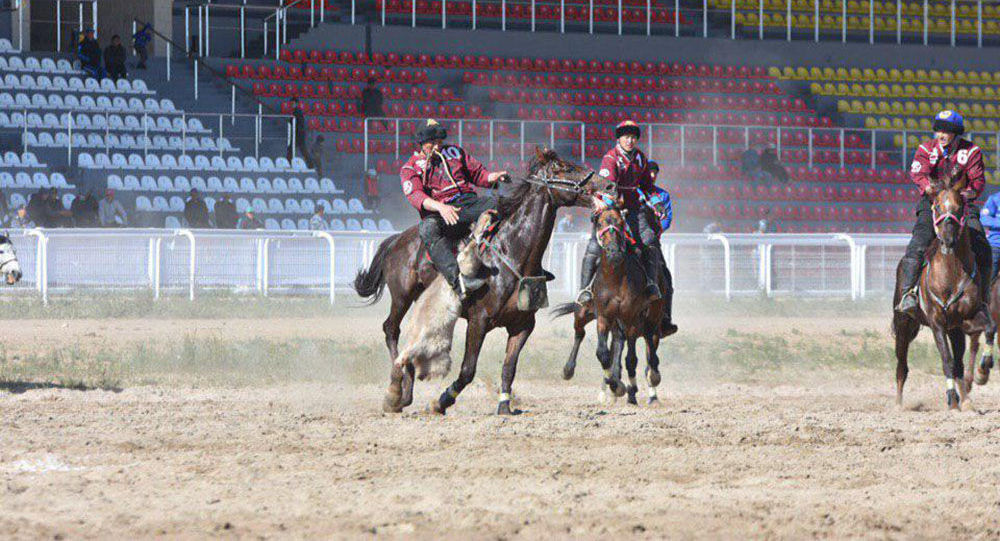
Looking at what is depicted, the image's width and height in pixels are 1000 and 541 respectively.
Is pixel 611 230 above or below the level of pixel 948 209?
below

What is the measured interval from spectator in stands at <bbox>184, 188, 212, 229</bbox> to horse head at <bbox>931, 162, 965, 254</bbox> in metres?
17.9

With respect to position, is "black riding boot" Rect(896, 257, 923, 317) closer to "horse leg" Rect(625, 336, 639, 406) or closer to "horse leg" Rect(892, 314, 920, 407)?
"horse leg" Rect(892, 314, 920, 407)

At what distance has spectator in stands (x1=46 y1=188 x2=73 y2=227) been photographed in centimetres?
2612

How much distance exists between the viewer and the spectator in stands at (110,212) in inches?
1044

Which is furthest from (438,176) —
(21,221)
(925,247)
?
(21,221)

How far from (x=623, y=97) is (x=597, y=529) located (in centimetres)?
3060

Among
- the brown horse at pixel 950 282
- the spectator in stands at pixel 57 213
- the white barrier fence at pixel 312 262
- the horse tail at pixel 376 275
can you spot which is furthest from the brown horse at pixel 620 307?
the spectator in stands at pixel 57 213

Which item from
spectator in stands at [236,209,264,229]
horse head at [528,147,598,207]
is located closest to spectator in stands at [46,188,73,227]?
spectator in stands at [236,209,264,229]

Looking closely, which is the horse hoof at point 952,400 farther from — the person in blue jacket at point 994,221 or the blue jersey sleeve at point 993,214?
the blue jersey sleeve at point 993,214

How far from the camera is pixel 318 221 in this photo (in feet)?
89.9

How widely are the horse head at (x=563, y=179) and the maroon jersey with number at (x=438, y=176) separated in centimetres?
56

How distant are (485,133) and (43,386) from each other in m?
20.6

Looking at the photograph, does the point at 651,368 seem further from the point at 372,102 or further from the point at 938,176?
the point at 372,102

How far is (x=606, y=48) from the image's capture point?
38.4 metres
